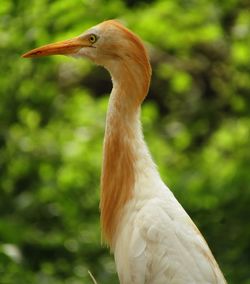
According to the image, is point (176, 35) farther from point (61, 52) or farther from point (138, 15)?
point (61, 52)

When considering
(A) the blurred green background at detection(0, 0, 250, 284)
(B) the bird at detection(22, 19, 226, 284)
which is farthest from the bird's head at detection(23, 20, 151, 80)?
(A) the blurred green background at detection(0, 0, 250, 284)

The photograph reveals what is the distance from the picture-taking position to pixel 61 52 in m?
4.48

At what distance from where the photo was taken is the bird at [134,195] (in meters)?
4.18

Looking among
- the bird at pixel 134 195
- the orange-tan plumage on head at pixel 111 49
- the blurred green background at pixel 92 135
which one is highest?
the orange-tan plumage on head at pixel 111 49

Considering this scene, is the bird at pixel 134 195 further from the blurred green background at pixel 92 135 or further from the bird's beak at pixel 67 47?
the blurred green background at pixel 92 135

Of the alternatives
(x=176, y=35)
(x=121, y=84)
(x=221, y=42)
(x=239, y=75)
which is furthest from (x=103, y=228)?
(x=221, y=42)

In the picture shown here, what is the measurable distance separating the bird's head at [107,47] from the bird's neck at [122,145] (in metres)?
0.08

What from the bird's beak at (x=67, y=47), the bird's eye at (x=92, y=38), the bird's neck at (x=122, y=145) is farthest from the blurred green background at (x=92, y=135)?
the bird's eye at (x=92, y=38)

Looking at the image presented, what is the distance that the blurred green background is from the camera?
6.02m

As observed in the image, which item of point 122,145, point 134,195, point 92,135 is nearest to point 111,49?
point 122,145

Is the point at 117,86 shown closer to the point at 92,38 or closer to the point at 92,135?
the point at 92,38

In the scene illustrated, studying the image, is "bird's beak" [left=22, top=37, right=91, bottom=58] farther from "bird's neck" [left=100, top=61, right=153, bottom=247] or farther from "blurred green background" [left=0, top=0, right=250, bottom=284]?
"blurred green background" [left=0, top=0, right=250, bottom=284]

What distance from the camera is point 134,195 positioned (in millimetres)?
4391

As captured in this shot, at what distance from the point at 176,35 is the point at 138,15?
4.35 ft
